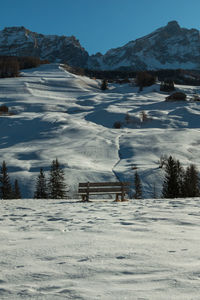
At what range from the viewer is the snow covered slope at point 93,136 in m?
37.4

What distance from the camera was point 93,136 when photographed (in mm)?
56438

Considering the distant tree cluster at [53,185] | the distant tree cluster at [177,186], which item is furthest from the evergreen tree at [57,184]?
the distant tree cluster at [177,186]

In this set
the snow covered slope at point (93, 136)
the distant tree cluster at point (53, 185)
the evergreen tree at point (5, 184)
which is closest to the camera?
the distant tree cluster at point (53, 185)

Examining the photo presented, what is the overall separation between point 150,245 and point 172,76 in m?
179

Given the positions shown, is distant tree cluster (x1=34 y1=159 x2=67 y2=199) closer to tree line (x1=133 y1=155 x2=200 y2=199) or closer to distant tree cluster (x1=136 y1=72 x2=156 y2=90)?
tree line (x1=133 y1=155 x2=200 y2=199)

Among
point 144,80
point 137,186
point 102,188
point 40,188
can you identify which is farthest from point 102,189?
point 144,80

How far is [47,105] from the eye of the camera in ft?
285

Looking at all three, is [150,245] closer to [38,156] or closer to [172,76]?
[38,156]

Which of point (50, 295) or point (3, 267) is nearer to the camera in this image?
point (50, 295)

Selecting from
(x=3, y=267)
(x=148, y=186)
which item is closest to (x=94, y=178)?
(x=148, y=186)

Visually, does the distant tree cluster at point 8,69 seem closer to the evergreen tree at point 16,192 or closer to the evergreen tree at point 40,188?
the evergreen tree at point 40,188

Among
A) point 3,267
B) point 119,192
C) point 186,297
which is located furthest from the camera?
point 119,192

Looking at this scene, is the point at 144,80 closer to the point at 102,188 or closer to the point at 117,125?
the point at 117,125

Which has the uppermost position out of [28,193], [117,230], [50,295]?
[50,295]
